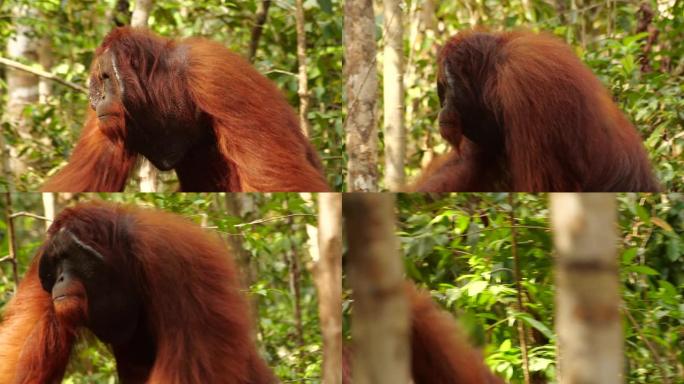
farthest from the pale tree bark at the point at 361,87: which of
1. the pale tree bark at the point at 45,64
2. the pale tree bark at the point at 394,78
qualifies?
the pale tree bark at the point at 45,64

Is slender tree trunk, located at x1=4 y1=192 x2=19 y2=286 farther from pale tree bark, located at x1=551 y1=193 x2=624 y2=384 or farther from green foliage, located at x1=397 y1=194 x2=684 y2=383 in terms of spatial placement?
pale tree bark, located at x1=551 y1=193 x2=624 y2=384

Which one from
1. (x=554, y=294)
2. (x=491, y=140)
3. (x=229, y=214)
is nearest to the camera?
(x=491, y=140)

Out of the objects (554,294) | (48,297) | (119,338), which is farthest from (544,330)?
(48,297)

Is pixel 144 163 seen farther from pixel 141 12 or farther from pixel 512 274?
pixel 512 274

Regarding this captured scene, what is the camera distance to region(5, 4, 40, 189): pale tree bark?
2.33 meters

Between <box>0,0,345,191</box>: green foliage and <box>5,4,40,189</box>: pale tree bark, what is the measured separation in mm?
17

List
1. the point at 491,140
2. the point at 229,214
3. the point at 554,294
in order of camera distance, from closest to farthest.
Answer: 1. the point at 491,140
2. the point at 554,294
3. the point at 229,214

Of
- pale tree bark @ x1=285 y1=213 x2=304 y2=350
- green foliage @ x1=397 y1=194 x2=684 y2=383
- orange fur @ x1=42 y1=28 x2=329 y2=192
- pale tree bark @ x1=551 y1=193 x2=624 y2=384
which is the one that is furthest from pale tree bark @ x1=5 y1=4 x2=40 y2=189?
pale tree bark @ x1=551 y1=193 x2=624 y2=384

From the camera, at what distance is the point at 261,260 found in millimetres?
2344

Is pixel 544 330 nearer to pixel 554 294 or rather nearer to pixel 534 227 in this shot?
pixel 554 294

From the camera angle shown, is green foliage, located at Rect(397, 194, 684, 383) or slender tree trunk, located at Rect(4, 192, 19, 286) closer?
green foliage, located at Rect(397, 194, 684, 383)

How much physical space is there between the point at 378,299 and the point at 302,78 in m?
0.78

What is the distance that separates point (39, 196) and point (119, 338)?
40 centimetres

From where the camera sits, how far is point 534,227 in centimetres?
222
